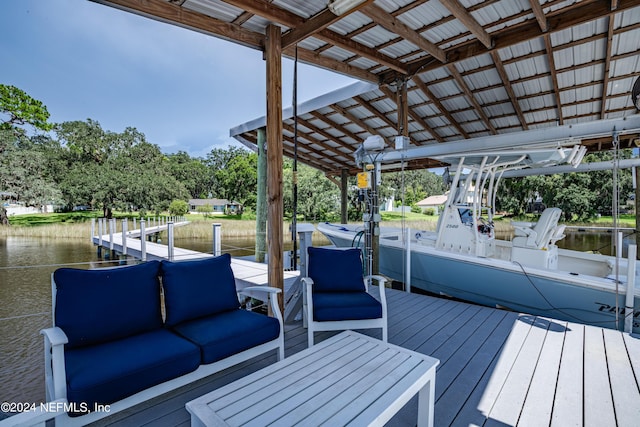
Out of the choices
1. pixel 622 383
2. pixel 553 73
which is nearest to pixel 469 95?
pixel 553 73

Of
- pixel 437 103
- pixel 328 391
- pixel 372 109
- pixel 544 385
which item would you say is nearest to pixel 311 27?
pixel 328 391

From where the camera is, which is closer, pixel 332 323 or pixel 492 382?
pixel 492 382

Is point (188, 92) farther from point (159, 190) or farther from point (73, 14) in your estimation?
point (159, 190)

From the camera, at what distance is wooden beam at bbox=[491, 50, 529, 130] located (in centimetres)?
455

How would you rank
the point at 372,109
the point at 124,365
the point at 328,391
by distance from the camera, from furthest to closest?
the point at 372,109, the point at 124,365, the point at 328,391

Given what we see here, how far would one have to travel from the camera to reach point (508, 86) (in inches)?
205

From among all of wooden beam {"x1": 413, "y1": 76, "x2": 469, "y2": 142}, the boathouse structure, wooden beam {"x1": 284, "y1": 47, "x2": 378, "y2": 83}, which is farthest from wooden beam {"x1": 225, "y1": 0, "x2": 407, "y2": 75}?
wooden beam {"x1": 413, "y1": 76, "x2": 469, "y2": 142}

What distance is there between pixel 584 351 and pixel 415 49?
12.9ft

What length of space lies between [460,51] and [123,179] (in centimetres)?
1978

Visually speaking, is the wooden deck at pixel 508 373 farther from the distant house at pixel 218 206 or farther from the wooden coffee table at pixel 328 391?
the distant house at pixel 218 206

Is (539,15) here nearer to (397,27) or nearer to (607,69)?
(397,27)

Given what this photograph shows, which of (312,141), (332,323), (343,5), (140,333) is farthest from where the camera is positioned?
(312,141)

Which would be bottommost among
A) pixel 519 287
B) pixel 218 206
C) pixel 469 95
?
pixel 519 287

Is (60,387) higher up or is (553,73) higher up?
(553,73)
